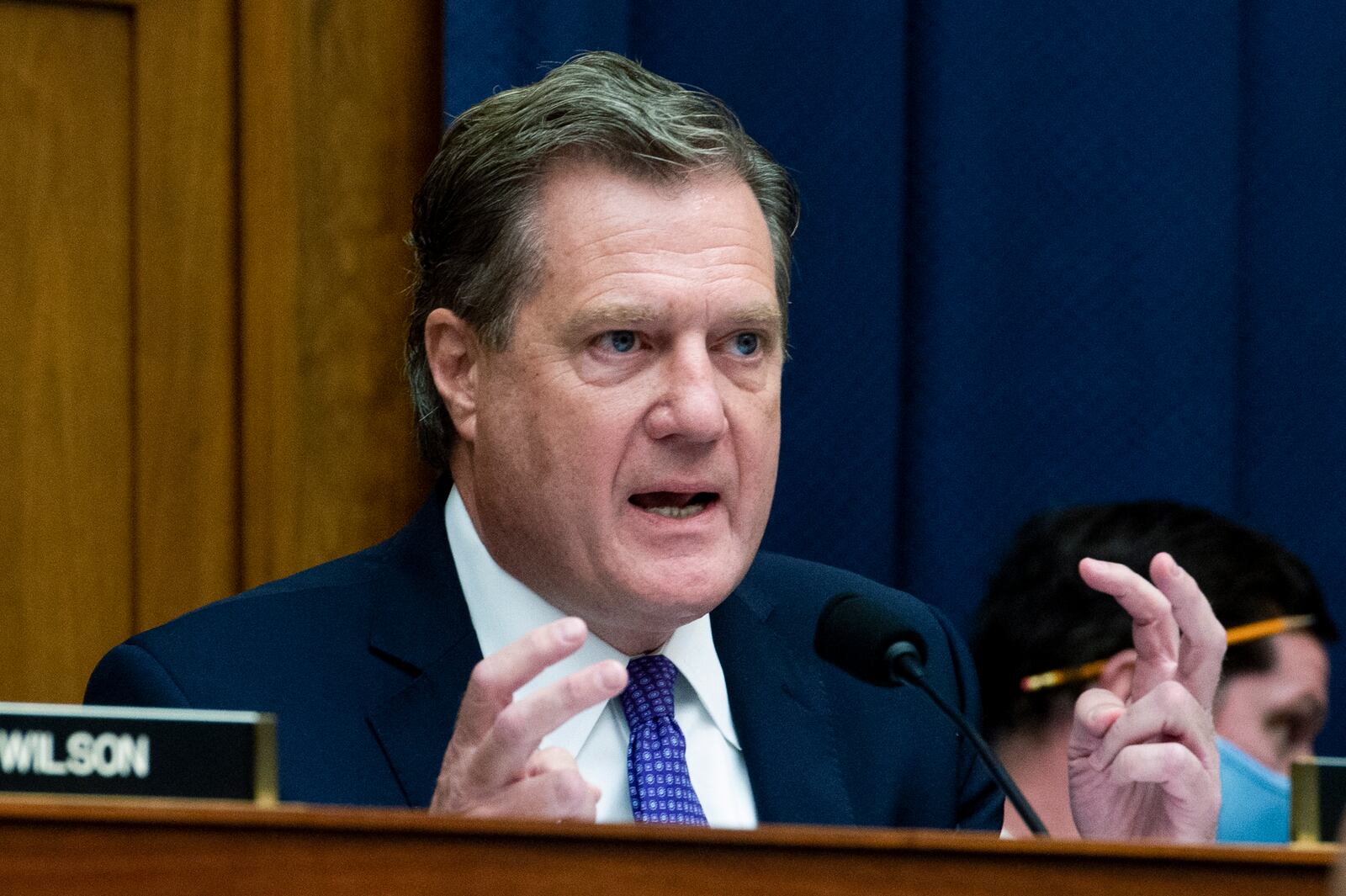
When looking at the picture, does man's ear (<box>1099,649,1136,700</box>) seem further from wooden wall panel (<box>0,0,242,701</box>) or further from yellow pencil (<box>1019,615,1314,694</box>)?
wooden wall panel (<box>0,0,242,701</box>)

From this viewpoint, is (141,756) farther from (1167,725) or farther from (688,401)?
(1167,725)

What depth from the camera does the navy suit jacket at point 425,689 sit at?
5.08ft

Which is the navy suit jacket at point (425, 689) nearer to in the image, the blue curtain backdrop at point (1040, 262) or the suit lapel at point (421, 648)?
the suit lapel at point (421, 648)

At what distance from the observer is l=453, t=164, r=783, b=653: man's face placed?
1584 millimetres

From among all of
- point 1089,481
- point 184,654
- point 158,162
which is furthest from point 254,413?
point 1089,481

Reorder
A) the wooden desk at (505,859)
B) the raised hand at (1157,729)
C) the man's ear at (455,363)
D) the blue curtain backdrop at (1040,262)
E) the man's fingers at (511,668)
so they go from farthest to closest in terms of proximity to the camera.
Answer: the blue curtain backdrop at (1040,262) < the man's ear at (455,363) < the raised hand at (1157,729) < the man's fingers at (511,668) < the wooden desk at (505,859)

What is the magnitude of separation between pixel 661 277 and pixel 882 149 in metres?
0.76

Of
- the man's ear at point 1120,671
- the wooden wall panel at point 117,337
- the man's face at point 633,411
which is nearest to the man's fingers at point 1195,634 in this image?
the man's face at point 633,411

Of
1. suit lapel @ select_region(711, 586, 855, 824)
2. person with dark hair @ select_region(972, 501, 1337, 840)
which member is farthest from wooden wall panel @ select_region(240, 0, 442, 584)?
person with dark hair @ select_region(972, 501, 1337, 840)

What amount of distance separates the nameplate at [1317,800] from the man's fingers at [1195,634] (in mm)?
561

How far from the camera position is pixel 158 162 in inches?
81.1

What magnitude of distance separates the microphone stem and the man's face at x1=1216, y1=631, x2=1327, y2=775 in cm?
89

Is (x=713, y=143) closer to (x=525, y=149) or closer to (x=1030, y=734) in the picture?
(x=525, y=149)

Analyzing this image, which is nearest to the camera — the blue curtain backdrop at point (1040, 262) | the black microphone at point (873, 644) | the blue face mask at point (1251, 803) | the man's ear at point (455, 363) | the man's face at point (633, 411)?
the black microphone at point (873, 644)
